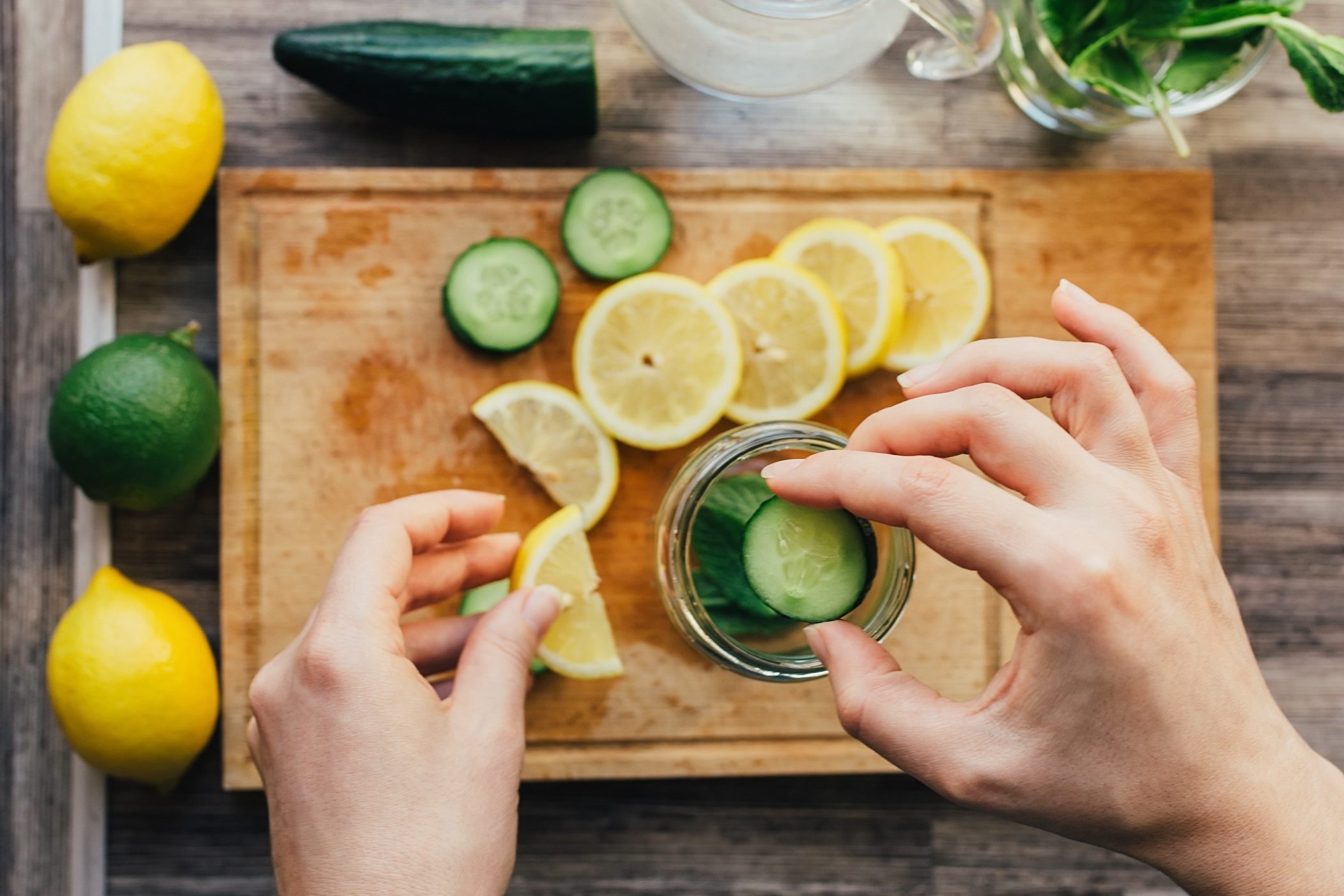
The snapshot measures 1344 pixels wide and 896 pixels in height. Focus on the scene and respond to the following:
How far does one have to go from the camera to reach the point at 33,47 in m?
1.75

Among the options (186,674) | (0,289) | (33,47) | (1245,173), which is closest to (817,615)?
(186,674)

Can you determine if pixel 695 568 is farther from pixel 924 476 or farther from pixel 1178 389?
pixel 1178 389

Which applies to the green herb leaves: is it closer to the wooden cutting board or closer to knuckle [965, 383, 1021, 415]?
the wooden cutting board

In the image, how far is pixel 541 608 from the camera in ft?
4.55

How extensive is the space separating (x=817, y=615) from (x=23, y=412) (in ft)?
5.01

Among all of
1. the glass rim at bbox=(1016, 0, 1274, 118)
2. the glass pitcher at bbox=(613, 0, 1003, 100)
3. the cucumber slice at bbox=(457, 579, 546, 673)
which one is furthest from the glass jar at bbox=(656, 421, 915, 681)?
the glass rim at bbox=(1016, 0, 1274, 118)

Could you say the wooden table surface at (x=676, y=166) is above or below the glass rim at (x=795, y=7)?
below

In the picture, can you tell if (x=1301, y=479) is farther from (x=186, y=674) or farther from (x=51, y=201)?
(x=51, y=201)

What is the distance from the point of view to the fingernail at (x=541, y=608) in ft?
4.51

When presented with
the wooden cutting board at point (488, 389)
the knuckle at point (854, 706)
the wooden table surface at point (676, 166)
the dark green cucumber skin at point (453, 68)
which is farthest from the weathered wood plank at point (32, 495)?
the knuckle at point (854, 706)

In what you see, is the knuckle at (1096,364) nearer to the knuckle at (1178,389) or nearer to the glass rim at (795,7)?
the knuckle at (1178,389)

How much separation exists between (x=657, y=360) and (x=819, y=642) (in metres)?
0.61

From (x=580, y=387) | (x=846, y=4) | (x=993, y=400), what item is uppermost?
(x=846, y=4)

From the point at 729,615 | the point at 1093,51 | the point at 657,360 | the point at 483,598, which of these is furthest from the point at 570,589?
the point at 1093,51
